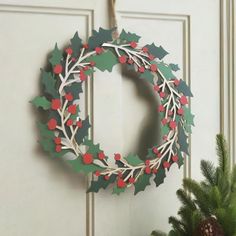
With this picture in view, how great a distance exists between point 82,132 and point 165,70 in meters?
0.30

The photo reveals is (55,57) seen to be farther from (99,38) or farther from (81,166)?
(81,166)

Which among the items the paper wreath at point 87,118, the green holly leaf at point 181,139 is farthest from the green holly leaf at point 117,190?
the green holly leaf at point 181,139

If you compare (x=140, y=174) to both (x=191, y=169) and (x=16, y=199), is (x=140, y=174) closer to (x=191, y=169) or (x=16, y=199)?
(x=191, y=169)

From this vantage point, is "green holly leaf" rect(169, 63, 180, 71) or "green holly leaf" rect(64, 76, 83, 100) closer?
"green holly leaf" rect(64, 76, 83, 100)

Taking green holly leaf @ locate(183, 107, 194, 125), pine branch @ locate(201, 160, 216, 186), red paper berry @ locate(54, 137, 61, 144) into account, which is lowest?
pine branch @ locate(201, 160, 216, 186)

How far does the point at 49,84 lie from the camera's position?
1256mm

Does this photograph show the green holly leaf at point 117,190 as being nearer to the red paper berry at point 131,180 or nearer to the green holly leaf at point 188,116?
the red paper berry at point 131,180

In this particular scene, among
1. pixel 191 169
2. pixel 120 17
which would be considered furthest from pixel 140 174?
pixel 120 17

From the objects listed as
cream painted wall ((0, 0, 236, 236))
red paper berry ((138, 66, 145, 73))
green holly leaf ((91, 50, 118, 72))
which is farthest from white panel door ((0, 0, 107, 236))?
red paper berry ((138, 66, 145, 73))

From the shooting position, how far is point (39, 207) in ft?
4.29

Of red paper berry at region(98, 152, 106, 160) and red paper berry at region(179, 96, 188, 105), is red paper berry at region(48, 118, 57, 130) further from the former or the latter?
red paper berry at region(179, 96, 188, 105)

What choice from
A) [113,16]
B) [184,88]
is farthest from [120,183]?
[113,16]

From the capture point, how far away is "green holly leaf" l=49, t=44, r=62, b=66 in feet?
4.16

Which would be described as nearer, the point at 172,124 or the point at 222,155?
the point at 222,155
